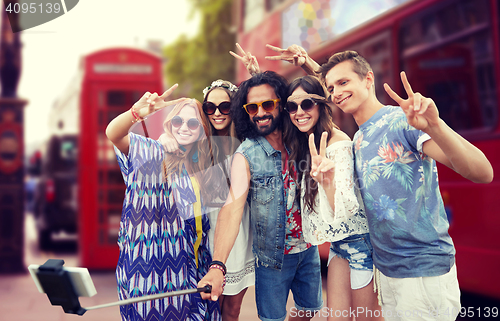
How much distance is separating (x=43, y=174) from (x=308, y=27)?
5.78m

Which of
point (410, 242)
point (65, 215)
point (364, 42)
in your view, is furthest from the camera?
point (65, 215)

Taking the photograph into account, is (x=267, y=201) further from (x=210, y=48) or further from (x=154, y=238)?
(x=210, y=48)

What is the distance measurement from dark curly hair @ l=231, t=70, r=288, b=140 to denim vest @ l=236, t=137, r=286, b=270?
0.09 metres

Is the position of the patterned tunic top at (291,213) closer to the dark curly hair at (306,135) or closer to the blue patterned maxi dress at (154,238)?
the dark curly hair at (306,135)

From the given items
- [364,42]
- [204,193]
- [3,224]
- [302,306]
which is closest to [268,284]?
[302,306]

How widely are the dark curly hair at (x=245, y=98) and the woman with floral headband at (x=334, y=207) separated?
7 cm

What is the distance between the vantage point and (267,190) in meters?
2.20

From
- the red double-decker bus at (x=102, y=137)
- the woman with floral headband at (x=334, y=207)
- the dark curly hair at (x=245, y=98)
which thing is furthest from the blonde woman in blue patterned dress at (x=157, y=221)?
the red double-decker bus at (x=102, y=137)

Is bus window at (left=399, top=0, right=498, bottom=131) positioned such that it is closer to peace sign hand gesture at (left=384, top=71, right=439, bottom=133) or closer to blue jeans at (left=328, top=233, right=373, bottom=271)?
blue jeans at (left=328, top=233, right=373, bottom=271)

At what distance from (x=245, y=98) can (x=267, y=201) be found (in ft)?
1.79

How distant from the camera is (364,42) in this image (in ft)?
15.0

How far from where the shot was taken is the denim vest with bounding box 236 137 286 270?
2191mm

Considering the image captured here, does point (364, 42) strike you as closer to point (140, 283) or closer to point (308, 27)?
point (308, 27)

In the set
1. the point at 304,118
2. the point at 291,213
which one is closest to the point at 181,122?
the point at 304,118
